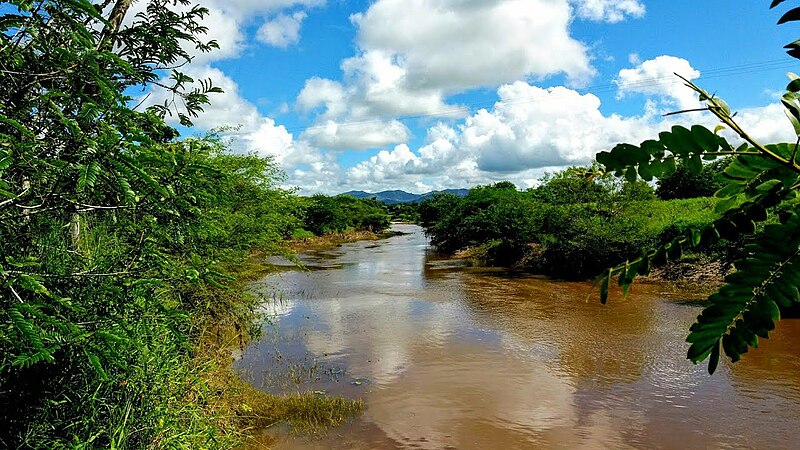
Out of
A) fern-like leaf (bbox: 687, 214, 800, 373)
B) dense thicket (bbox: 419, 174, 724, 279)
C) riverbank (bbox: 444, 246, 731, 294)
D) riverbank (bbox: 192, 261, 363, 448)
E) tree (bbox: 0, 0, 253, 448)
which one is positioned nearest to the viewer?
fern-like leaf (bbox: 687, 214, 800, 373)

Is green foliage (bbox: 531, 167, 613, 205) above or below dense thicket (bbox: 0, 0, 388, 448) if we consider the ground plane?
above

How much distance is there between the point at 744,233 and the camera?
3.01 ft

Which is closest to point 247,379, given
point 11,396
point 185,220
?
point 11,396

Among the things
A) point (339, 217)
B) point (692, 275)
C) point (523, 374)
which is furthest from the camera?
point (339, 217)

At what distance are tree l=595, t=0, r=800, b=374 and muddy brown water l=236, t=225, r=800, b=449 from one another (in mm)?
6381

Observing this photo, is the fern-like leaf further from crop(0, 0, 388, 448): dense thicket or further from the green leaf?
crop(0, 0, 388, 448): dense thicket

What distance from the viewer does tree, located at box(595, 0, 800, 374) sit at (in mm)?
883

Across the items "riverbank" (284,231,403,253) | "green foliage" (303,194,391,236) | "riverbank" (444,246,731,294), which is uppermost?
"green foliage" (303,194,391,236)

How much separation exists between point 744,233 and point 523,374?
9184 millimetres

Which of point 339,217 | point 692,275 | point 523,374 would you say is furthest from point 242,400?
point 339,217

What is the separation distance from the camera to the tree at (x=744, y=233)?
88 cm

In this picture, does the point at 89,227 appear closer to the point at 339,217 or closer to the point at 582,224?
the point at 582,224

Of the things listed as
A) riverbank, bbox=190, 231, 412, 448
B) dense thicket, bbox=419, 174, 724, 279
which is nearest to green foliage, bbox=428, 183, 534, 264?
dense thicket, bbox=419, 174, 724, 279

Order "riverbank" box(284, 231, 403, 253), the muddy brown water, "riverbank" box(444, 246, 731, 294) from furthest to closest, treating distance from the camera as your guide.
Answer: "riverbank" box(284, 231, 403, 253) < "riverbank" box(444, 246, 731, 294) < the muddy brown water
